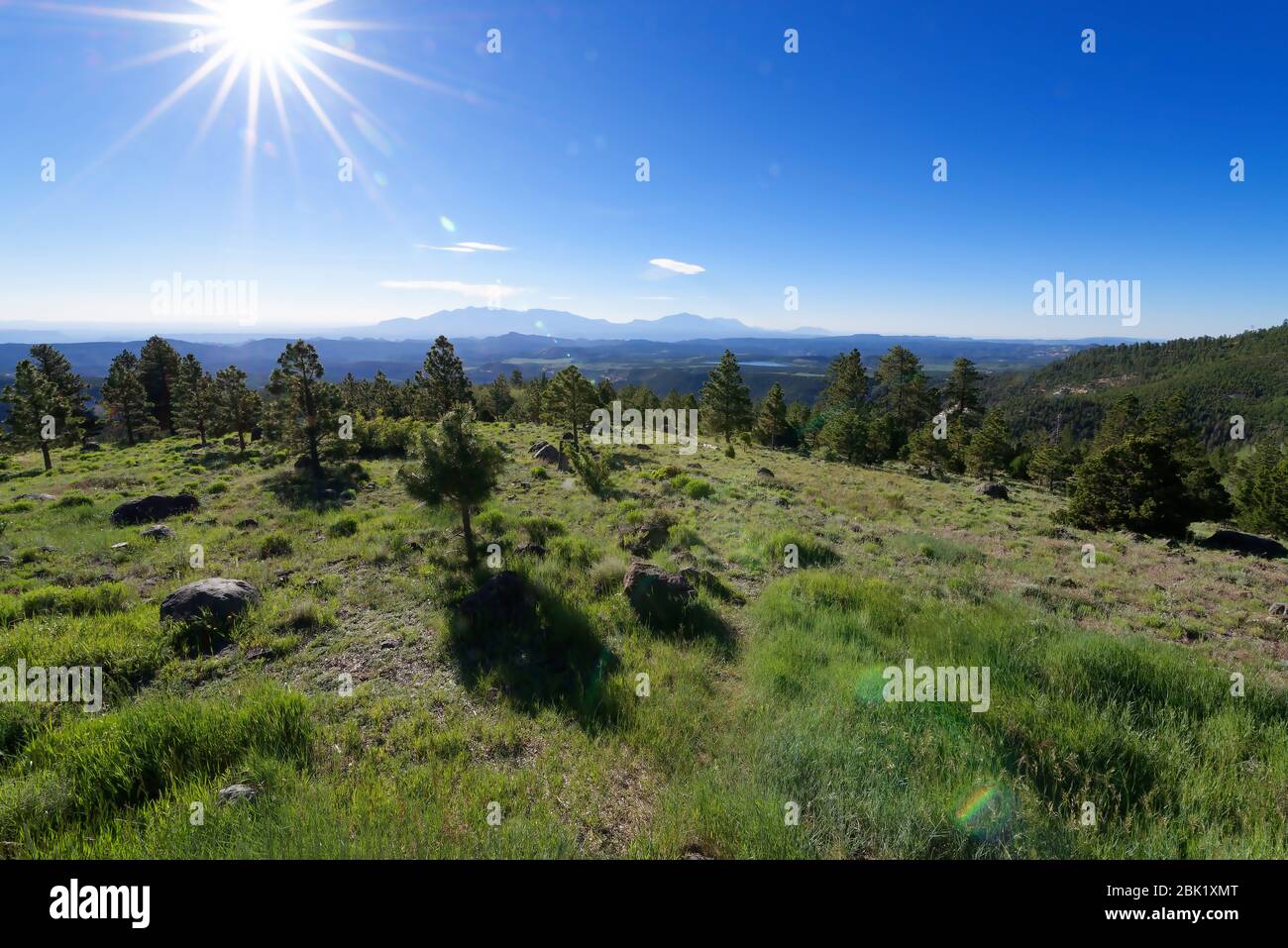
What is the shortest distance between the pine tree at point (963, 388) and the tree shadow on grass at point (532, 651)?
72155mm

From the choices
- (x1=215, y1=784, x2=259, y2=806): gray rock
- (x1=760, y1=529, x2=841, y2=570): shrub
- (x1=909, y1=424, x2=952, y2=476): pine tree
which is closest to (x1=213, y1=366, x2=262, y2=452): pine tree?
(x1=760, y1=529, x2=841, y2=570): shrub

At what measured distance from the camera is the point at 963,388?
212ft

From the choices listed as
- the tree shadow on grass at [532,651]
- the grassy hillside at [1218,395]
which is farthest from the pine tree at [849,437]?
the grassy hillside at [1218,395]

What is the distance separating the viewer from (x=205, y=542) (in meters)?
14.9

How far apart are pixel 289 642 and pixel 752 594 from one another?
9.44m

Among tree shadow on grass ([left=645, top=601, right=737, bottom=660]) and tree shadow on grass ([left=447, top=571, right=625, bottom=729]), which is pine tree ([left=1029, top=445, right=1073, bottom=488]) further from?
tree shadow on grass ([left=447, top=571, right=625, bottom=729])


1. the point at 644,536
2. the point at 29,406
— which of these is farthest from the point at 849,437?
the point at 29,406

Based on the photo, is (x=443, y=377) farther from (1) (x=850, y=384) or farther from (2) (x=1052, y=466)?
(2) (x=1052, y=466)

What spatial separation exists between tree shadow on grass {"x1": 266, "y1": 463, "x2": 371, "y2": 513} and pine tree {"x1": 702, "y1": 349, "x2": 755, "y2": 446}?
38.6m

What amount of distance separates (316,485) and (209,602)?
59.7 feet
